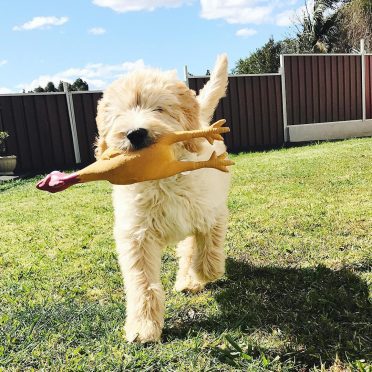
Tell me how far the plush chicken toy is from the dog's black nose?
0.04 meters

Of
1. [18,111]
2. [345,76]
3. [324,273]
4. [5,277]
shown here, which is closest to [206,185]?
[324,273]

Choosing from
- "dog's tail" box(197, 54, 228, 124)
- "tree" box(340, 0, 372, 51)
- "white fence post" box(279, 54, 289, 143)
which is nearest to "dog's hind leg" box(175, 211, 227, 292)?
"dog's tail" box(197, 54, 228, 124)

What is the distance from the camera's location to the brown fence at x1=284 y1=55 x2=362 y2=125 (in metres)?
14.7

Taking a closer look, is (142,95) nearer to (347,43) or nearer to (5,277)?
(5,277)

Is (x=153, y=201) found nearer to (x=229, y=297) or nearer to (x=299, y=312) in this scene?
(x=229, y=297)

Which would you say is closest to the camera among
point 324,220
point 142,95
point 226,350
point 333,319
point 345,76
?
point 226,350

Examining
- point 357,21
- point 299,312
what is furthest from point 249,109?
point 357,21

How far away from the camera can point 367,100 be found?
16.1 metres

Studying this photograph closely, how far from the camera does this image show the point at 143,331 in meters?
2.43

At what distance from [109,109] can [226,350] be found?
5.34 feet

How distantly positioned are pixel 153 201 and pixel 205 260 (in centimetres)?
63

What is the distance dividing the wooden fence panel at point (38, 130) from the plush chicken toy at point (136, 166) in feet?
33.7

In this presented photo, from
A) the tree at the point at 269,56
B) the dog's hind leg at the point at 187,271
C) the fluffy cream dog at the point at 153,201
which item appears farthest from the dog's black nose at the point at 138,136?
the tree at the point at 269,56

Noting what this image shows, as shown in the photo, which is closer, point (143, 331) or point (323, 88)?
point (143, 331)
